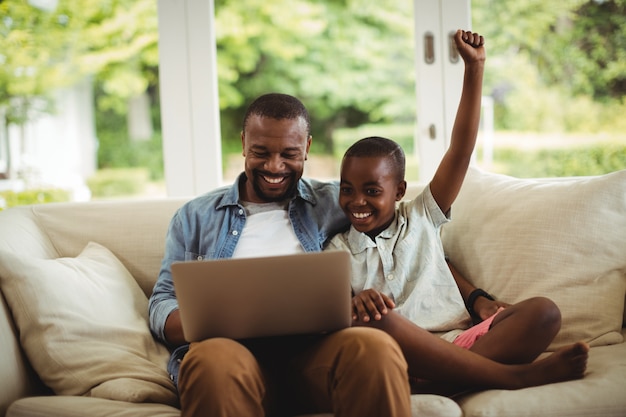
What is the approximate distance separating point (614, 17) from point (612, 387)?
2.38m

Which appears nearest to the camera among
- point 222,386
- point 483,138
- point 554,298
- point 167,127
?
point 222,386

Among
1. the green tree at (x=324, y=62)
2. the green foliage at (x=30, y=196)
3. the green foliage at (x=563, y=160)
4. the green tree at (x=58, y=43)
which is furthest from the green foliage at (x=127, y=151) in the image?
the green foliage at (x=563, y=160)

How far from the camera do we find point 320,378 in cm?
134

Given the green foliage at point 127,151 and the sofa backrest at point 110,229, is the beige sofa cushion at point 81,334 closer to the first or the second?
the sofa backrest at point 110,229

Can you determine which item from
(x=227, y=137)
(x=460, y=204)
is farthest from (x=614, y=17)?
(x=227, y=137)

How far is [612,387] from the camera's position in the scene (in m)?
1.39

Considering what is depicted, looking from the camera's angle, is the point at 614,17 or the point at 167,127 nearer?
the point at 167,127

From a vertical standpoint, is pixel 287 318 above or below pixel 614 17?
below

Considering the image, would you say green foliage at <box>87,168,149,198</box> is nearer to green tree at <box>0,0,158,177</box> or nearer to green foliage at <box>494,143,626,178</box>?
green tree at <box>0,0,158,177</box>

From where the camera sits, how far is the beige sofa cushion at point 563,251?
5.62ft

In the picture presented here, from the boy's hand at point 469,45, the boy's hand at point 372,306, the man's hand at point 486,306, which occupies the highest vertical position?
the boy's hand at point 469,45

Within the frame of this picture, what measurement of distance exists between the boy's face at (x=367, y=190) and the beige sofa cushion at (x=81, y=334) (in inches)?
25.6

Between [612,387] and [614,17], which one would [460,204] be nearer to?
[612,387]

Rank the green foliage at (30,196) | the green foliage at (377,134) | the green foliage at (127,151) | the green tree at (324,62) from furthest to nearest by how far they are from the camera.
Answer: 1. the green foliage at (377,134)
2. the green foliage at (127,151)
3. the green tree at (324,62)
4. the green foliage at (30,196)
